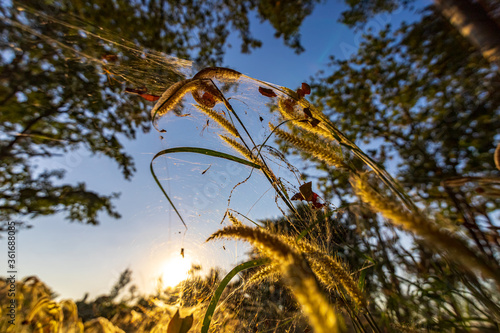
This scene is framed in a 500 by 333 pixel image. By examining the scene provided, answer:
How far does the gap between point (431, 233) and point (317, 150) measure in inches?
25.3

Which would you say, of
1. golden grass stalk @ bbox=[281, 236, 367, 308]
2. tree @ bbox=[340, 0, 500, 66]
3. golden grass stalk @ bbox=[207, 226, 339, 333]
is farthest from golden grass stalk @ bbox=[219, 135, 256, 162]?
tree @ bbox=[340, 0, 500, 66]

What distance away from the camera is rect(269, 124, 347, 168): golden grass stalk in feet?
2.97

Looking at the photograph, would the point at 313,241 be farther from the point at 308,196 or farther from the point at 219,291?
the point at 219,291

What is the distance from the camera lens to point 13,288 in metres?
0.87

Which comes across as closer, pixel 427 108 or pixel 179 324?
pixel 179 324

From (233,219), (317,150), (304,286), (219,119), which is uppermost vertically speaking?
(219,119)

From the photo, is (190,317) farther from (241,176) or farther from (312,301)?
(241,176)

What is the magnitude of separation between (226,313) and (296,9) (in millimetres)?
5290

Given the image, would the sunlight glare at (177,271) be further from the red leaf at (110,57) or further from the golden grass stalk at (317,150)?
the red leaf at (110,57)

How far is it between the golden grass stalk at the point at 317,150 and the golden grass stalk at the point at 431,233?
38cm

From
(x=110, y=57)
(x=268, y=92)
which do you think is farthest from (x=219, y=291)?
(x=110, y=57)

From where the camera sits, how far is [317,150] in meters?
1.00

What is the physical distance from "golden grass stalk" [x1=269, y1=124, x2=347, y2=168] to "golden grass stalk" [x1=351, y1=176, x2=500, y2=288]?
0.38 m

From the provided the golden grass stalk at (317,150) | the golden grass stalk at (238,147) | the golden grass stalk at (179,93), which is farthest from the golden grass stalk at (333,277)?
the golden grass stalk at (179,93)
